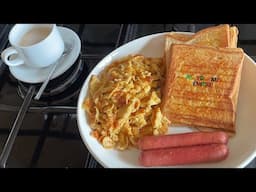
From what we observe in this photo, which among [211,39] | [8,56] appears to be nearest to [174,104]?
[211,39]

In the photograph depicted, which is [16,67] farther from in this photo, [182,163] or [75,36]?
[182,163]

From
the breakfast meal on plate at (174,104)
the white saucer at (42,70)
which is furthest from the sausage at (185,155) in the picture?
the white saucer at (42,70)

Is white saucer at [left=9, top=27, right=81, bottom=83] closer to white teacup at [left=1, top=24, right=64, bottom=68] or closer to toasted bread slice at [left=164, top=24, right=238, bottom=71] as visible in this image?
white teacup at [left=1, top=24, right=64, bottom=68]

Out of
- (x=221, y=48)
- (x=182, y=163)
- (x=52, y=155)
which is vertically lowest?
(x=52, y=155)

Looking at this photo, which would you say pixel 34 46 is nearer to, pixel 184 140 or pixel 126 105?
pixel 126 105

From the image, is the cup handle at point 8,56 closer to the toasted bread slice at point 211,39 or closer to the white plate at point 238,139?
the white plate at point 238,139

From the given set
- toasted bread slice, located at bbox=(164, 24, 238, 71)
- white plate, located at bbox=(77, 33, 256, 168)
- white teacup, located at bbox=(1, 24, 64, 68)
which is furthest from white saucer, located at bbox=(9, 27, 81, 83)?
toasted bread slice, located at bbox=(164, 24, 238, 71)

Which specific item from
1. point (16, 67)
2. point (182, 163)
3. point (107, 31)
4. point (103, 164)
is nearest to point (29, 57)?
point (16, 67)
